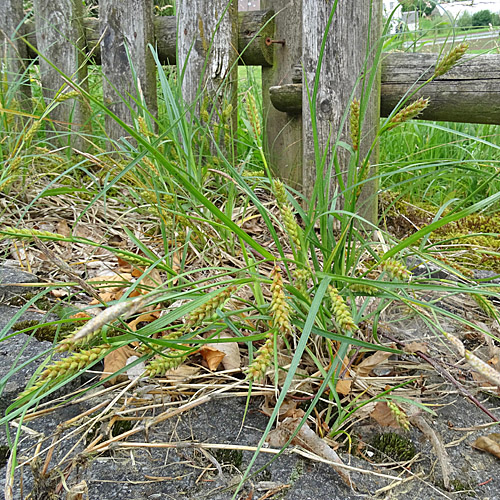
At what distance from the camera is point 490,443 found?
1140mm

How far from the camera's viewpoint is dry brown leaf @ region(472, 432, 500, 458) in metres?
1.13

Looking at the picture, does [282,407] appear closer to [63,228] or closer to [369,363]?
[369,363]

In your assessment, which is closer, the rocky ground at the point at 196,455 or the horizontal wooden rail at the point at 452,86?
the rocky ground at the point at 196,455

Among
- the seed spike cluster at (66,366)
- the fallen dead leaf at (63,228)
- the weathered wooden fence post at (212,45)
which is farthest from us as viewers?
the weathered wooden fence post at (212,45)

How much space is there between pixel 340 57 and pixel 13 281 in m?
1.52

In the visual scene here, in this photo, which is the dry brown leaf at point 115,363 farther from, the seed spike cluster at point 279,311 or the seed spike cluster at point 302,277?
the seed spike cluster at point 279,311

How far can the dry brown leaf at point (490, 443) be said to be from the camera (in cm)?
113

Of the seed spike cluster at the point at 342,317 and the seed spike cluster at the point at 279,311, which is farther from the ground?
the seed spike cluster at the point at 279,311

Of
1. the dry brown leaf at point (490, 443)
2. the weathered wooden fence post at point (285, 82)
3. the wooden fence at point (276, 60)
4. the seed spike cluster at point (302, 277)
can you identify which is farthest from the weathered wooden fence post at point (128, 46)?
the dry brown leaf at point (490, 443)

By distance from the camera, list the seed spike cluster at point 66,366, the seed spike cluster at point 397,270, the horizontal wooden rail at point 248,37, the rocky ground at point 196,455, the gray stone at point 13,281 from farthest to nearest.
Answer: the horizontal wooden rail at point 248,37
the gray stone at point 13,281
the rocky ground at point 196,455
the seed spike cluster at point 397,270
the seed spike cluster at point 66,366

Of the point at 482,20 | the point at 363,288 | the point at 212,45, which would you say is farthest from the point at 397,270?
the point at 482,20

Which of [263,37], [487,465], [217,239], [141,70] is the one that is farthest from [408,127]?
[487,465]

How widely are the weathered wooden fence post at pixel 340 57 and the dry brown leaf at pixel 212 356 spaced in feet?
3.07

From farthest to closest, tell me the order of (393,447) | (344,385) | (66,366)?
(344,385)
(393,447)
(66,366)
